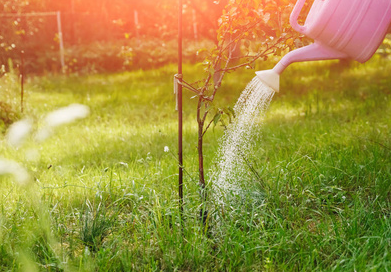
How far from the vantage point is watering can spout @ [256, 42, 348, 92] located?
1.71 metres

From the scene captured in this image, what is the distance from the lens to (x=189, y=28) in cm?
1252

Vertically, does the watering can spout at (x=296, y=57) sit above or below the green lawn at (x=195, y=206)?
above

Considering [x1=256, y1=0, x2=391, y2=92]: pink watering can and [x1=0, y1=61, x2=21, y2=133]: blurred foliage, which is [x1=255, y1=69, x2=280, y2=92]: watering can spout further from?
[x1=0, y1=61, x2=21, y2=133]: blurred foliage

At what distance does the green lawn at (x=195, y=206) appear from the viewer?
1.89 m

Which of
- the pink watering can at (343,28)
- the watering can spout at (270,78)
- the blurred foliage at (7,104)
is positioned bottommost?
the blurred foliage at (7,104)

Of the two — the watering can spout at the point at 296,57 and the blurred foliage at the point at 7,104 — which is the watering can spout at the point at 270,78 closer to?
the watering can spout at the point at 296,57

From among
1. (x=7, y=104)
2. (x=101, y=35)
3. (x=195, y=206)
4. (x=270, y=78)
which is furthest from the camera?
(x=101, y=35)

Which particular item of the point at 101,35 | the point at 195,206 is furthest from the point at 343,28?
the point at 101,35

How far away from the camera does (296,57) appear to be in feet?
5.93

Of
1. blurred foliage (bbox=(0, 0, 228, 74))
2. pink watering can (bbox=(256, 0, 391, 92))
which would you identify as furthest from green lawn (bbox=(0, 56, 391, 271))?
blurred foliage (bbox=(0, 0, 228, 74))

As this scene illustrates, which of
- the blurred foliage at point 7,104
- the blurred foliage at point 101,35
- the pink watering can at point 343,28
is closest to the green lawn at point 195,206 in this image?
the blurred foliage at point 7,104

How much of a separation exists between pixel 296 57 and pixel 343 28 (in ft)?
0.64

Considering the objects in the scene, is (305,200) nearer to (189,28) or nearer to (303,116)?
(303,116)

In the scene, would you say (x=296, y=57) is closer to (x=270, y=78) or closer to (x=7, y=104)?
(x=270, y=78)
